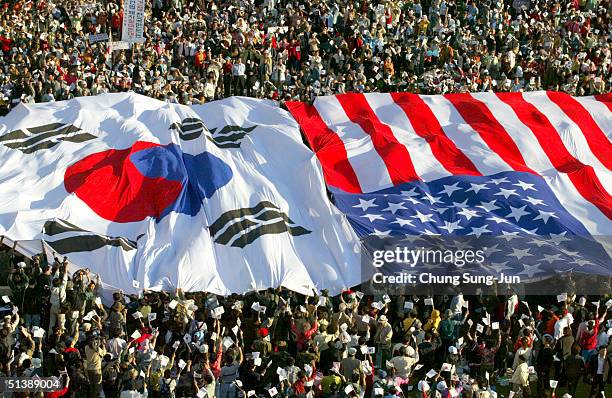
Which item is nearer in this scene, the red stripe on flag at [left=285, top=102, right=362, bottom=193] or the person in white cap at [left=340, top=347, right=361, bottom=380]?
the person in white cap at [left=340, top=347, right=361, bottom=380]

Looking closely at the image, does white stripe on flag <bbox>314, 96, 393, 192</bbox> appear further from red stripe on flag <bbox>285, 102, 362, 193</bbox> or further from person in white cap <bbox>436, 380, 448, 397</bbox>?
person in white cap <bbox>436, 380, 448, 397</bbox>

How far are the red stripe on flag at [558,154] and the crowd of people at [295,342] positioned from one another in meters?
2.96

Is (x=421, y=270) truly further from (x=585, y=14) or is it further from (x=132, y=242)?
(x=585, y=14)

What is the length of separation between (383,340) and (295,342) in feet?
4.31

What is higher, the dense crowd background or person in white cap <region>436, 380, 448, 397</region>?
person in white cap <region>436, 380, 448, 397</region>

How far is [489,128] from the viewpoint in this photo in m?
25.4

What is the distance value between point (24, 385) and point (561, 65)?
63.3ft

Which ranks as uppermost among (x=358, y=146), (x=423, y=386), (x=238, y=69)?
(x=423, y=386)

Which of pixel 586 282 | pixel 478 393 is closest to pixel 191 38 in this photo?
pixel 586 282

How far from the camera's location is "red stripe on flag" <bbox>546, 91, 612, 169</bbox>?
81.7 ft

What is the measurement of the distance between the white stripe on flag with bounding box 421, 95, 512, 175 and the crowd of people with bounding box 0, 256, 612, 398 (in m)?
3.85

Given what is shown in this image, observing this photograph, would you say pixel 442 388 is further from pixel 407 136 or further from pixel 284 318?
pixel 407 136

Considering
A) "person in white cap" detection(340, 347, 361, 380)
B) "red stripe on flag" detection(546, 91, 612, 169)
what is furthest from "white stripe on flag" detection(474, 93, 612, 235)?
"person in white cap" detection(340, 347, 361, 380)

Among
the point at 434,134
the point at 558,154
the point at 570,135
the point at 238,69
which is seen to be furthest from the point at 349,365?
the point at 238,69
